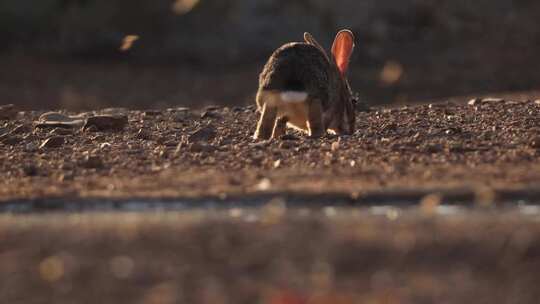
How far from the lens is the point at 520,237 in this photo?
647 centimetres

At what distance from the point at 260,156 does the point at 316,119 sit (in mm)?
1467

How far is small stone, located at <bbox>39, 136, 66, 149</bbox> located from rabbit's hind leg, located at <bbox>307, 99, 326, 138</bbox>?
7.16 feet

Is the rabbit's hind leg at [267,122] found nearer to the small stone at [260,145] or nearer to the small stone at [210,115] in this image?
the small stone at [260,145]

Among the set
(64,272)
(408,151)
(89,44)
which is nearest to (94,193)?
(64,272)

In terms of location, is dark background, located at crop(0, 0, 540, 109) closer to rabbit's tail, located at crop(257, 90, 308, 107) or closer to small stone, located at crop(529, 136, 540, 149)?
rabbit's tail, located at crop(257, 90, 308, 107)

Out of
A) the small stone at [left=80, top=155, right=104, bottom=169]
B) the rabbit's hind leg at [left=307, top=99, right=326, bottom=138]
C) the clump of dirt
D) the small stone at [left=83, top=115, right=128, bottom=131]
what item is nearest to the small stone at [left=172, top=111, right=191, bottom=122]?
the clump of dirt

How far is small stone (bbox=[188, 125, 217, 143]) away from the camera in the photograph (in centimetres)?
1195

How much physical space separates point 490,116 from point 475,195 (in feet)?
19.2

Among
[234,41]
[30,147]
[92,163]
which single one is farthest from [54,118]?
[234,41]

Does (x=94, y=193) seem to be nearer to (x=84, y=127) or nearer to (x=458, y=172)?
(x=458, y=172)

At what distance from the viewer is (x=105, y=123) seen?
13.1 m

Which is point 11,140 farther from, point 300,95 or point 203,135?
point 300,95

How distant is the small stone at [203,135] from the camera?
12.0 m

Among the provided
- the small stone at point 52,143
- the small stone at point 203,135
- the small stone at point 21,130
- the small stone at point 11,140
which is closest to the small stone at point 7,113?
the small stone at point 21,130
